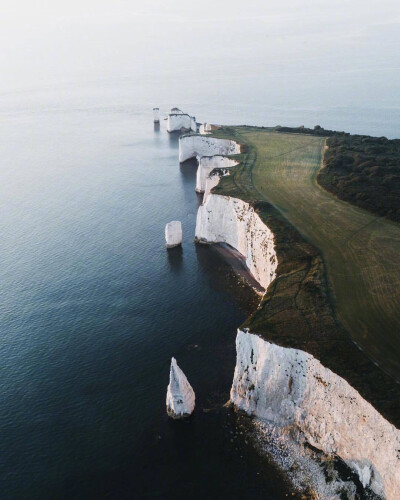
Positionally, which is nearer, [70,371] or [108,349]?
[70,371]

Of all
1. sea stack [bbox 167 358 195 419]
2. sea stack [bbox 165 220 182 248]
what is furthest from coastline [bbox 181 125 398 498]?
sea stack [bbox 165 220 182 248]

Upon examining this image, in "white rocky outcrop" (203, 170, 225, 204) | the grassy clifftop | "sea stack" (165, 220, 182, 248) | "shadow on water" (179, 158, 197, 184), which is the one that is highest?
the grassy clifftop

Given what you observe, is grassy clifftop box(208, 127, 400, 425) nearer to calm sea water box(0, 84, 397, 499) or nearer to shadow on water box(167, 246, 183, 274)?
calm sea water box(0, 84, 397, 499)

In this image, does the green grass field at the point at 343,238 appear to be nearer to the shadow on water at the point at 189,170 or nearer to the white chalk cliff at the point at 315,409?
the white chalk cliff at the point at 315,409

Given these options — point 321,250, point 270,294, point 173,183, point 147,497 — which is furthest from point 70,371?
point 173,183

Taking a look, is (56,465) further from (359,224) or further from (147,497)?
(359,224)

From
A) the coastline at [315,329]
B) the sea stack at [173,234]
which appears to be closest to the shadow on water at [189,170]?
the sea stack at [173,234]
